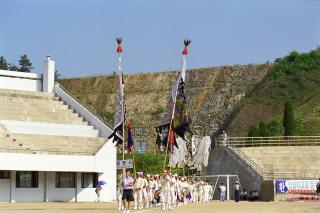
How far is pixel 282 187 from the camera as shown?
56.1 metres

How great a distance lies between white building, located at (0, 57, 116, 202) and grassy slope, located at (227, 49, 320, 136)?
2651cm

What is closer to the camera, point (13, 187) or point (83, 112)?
point (13, 187)

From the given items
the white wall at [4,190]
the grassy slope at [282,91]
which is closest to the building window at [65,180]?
the white wall at [4,190]

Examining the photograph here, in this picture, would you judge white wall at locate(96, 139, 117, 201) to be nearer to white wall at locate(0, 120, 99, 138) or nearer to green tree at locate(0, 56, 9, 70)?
white wall at locate(0, 120, 99, 138)

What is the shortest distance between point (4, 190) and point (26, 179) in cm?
212

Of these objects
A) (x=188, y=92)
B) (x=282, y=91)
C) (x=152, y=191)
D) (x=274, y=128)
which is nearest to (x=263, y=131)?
(x=274, y=128)

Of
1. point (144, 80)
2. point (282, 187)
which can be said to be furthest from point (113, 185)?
point (144, 80)

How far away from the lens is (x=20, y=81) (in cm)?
6869

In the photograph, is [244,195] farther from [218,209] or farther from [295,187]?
[218,209]

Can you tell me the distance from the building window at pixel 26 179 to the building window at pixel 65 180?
1787mm

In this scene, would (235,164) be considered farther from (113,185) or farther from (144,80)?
(144,80)

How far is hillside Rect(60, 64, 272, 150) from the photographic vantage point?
3856 inches

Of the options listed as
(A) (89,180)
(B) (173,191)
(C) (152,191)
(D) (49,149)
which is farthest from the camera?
(A) (89,180)

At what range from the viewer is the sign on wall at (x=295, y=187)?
183 ft
